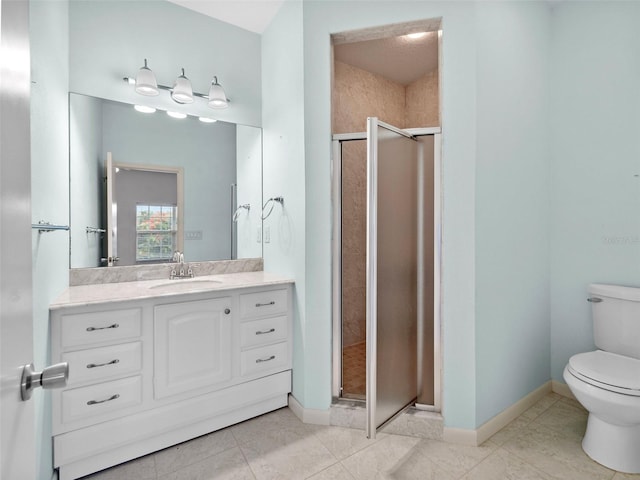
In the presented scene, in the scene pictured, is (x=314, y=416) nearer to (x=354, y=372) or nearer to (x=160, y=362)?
(x=354, y=372)

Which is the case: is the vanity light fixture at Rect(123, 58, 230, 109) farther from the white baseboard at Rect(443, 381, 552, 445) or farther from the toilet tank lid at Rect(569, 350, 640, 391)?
the toilet tank lid at Rect(569, 350, 640, 391)

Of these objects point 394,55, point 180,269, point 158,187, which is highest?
point 394,55

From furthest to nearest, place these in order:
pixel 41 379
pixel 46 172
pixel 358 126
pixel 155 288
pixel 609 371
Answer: pixel 358 126
pixel 155 288
pixel 609 371
pixel 46 172
pixel 41 379

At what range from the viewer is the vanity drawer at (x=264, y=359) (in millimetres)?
1967

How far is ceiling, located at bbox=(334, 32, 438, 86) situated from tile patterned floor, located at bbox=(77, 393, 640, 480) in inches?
105

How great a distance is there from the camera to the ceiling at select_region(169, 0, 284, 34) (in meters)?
2.23

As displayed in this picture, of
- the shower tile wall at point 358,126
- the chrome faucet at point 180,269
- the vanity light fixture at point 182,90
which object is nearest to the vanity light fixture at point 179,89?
the vanity light fixture at point 182,90

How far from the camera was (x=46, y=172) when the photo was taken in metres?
1.42

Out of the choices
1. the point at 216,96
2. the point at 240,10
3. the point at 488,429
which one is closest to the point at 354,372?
the point at 488,429

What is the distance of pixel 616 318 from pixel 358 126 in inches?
92.9

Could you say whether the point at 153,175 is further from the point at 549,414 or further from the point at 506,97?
the point at 549,414

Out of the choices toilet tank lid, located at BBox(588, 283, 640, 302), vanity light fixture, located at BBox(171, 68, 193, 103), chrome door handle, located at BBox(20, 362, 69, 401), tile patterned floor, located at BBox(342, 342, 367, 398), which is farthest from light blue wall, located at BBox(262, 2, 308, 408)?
toilet tank lid, located at BBox(588, 283, 640, 302)

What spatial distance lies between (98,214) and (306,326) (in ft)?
4.96

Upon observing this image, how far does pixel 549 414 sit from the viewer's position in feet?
6.69
